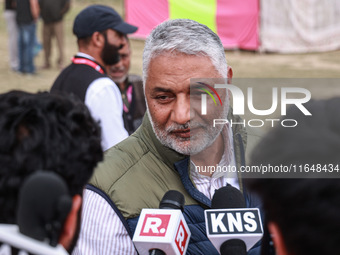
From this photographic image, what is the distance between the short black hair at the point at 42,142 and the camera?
126 cm

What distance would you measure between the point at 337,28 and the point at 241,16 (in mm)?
2086

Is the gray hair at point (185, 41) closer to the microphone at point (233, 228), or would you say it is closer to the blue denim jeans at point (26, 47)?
the microphone at point (233, 228)

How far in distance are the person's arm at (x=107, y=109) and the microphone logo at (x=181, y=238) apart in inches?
73.2

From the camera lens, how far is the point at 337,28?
1273cm

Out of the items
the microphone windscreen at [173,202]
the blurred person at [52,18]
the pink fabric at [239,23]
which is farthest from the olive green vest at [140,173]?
the pink fabric at [239,23]

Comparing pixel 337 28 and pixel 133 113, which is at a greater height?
pixel 133 113

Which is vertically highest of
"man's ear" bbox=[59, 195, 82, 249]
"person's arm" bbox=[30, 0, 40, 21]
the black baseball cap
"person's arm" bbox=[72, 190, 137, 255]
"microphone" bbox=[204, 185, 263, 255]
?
"man's ear" bbox=[59, 195, 82, 249]

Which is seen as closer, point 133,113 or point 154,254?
point 154,254

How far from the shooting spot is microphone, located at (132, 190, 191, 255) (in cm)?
170

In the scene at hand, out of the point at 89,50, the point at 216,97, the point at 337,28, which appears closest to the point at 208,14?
the point at 337,28

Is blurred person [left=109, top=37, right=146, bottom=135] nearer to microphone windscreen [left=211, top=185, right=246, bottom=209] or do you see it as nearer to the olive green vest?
the olive green vest

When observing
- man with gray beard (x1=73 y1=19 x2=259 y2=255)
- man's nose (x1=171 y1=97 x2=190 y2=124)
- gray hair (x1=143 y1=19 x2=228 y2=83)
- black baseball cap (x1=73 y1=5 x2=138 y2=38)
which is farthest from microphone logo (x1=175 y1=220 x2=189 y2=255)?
black baseball cap (x1=73 y1=5 x2=138 y2=38)

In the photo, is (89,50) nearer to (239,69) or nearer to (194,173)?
(194,173)

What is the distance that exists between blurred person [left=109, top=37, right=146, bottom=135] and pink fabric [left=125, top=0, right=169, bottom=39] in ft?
27.1
